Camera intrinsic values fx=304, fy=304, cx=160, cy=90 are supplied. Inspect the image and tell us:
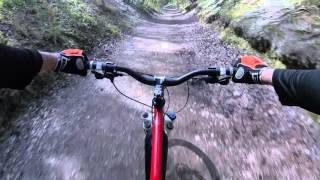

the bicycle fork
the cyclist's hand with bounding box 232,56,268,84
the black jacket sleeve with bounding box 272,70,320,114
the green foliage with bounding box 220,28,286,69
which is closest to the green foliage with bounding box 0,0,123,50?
the green foliage with bounding box 220,28,286,69

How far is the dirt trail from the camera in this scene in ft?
14.6

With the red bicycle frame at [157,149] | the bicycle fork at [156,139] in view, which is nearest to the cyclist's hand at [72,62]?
the bicycle fork at [156,139]

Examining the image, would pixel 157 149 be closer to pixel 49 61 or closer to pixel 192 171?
pixel 49 61

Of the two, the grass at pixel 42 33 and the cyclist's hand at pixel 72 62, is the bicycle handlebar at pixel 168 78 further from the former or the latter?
the grass at pixel 42 33

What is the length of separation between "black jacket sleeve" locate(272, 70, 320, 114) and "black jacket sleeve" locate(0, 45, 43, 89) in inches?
77.4

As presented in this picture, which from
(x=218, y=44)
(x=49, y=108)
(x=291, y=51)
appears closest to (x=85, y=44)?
(x=49, y=108)

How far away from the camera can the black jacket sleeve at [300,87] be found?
6.52 feet

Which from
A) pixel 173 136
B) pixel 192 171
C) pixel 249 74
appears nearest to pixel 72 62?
pixel 249 74

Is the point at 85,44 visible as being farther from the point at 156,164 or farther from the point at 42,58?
the point at 156,164

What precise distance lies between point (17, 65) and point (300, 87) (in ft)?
6.88

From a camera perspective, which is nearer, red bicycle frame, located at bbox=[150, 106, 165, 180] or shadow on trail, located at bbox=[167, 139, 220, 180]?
red bicycle frame, located at bbox=[150, 106, 165, 180]

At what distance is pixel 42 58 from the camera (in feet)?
8.55

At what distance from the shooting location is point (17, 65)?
2.34m

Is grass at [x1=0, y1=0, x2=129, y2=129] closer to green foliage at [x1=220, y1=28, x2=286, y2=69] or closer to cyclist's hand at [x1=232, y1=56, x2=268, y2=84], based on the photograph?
cyclist's hand at [x1=232, y1=56, x2=268, y2=84]
